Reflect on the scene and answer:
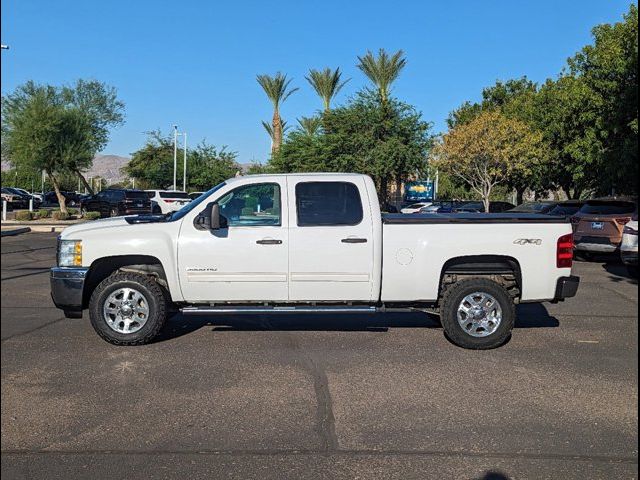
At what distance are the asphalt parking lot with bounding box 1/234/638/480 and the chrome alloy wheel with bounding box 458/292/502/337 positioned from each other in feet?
0.87

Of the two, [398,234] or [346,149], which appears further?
[346,149]

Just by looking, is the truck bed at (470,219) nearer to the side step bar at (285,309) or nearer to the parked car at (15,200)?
the side step bar at (285,309)

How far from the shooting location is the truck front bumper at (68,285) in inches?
259

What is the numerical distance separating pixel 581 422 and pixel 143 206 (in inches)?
1240

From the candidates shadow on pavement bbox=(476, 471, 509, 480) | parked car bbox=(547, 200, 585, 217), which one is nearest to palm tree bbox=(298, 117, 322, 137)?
parked car bbox=(547, 200, 585, 217)

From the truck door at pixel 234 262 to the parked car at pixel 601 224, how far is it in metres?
7.54

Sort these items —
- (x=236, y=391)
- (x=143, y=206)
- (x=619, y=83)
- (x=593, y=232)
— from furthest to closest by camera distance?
(x=143, y=206) < (x=619, y=83) < (x=593, y=232) < (x=236, y=391)

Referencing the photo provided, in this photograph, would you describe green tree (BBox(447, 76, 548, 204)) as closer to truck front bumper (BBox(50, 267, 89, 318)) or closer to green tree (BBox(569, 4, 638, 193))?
green tree (BBox(569, 4, 638, 193))

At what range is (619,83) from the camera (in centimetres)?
2152

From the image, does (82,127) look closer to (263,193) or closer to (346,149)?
(346,149)

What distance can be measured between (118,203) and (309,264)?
31.1 metres

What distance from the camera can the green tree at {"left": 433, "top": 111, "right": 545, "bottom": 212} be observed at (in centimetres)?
3209

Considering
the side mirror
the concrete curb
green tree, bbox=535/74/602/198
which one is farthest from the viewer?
green tree, bbox=535/74/602/198

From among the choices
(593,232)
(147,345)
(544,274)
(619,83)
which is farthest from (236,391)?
(619,83)
